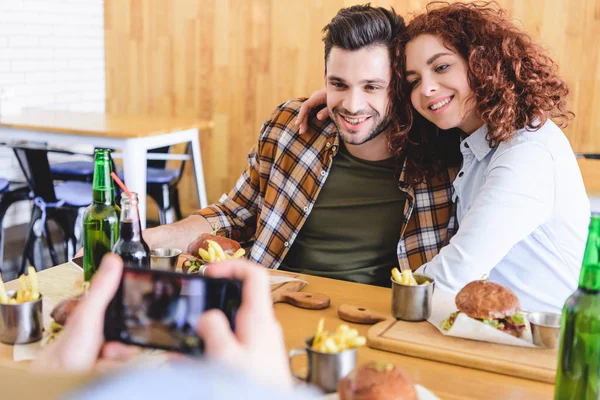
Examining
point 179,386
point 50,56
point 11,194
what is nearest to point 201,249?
point 179,386

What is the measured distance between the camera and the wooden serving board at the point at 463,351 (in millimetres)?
1179

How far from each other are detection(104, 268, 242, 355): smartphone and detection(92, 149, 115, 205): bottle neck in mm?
689

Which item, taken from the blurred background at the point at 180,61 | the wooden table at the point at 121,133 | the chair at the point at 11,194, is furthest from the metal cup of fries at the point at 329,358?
the blurred background at the point at 180,61

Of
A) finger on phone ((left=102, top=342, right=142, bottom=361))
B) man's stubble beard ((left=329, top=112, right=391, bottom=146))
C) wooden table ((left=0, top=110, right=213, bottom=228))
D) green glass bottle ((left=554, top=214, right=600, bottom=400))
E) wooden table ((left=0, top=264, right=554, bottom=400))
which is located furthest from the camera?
wooden table ((left=0, top=110, right=213, bottom=228))

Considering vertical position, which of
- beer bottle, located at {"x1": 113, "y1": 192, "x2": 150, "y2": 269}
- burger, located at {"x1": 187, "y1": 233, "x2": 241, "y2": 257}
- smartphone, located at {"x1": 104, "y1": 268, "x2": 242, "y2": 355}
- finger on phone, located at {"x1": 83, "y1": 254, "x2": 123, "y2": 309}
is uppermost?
finger on phone, located at {"x1": 83, "y1": 254, "x2": 123, "y2": 309}

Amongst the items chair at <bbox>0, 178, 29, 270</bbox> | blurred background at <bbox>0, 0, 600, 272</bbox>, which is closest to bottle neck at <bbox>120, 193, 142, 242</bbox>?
chair at <bbox>0, 178, 29, 270</bbox>

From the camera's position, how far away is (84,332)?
70 centimetres

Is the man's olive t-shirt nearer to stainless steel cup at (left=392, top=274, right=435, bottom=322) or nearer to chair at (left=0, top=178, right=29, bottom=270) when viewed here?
stainless steel cup at (left=392, top=274, right=435, bottom=322)

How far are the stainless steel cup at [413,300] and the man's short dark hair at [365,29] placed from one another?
90 cm

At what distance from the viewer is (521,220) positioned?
5.52 feet

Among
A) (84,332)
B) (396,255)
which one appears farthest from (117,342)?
(396,255)

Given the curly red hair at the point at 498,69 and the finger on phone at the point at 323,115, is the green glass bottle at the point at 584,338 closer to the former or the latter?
the curly red hair at the point at 498,69

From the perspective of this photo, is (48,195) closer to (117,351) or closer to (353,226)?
(353,226)

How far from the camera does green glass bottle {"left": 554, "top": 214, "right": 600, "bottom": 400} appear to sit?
101 centimetres
